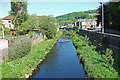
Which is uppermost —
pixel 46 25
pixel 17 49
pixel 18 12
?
pixel 18 12

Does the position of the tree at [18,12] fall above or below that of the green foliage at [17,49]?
above

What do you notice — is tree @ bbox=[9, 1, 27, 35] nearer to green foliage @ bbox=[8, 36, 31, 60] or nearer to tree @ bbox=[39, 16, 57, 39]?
tree @ bbox=[39, 16, 57, 39]

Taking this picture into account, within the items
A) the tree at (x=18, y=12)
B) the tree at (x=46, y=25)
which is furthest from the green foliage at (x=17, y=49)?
the tree at (x=46, y=25)

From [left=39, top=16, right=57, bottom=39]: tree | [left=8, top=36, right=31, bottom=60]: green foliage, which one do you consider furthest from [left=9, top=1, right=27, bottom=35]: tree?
[left=8, top=36, right=31, bottom=60]: green foliage

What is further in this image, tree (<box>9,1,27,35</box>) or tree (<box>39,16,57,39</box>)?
tree (<box>39,16,57,39</box>)

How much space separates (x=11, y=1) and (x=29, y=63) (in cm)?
1380

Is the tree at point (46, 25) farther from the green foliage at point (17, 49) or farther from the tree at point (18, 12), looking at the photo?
the green foliage at point (17, 49)

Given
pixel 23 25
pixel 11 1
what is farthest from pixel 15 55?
pixel 11 1

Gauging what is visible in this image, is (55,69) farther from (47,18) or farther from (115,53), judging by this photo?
(47,18)

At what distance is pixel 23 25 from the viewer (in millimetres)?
23547

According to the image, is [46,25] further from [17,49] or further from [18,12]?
[17,49]

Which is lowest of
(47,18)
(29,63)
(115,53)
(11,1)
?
(29,63)

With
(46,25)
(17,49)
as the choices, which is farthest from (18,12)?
(17,49)

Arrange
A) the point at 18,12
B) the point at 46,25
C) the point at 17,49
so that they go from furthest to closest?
the point at 46,25 < the point at 18,12 < the point at 17,49
